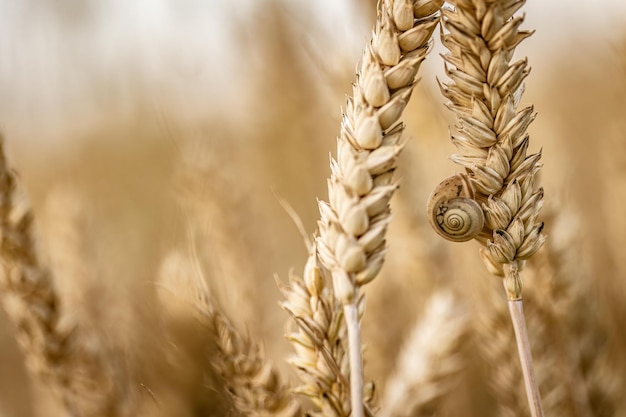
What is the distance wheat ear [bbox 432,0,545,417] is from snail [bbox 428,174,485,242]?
0.01 meters

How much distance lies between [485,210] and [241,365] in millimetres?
327

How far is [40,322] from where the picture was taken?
0.98m

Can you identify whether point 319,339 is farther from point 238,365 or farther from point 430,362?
point 430,362

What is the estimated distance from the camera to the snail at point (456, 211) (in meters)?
0.53

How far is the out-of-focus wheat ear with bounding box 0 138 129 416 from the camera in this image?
0.93m

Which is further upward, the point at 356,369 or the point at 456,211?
the point at 456,211

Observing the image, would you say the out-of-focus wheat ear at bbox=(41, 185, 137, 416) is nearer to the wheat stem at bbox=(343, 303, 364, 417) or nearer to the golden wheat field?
the golden wheat field

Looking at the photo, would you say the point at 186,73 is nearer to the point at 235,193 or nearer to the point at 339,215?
the point at 235,193

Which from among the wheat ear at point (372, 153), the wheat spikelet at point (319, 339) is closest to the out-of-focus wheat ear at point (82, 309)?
the wheat spikelet at point (319, 339)

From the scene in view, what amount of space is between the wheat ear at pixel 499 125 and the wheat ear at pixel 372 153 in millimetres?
38

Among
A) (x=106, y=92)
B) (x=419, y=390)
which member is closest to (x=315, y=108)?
(x=106, y=92)

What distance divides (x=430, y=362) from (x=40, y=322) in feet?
2.21

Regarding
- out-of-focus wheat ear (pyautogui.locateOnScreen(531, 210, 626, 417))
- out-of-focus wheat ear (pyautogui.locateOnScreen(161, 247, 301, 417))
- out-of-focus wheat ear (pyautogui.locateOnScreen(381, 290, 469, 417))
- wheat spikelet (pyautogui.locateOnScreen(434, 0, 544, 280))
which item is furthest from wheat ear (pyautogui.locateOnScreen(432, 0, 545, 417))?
out-of-focus wheat ear (pyautogui.locateOnScreen(531, 210, 626, 417))

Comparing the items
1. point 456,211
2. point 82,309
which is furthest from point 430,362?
point 82,309
